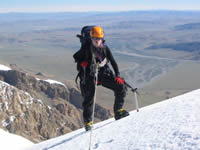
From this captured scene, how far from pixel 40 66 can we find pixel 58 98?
265 ft

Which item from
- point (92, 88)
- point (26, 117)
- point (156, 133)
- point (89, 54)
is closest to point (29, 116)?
point (26, 117)

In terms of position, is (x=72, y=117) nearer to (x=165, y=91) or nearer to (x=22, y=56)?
(x=165, y=91)

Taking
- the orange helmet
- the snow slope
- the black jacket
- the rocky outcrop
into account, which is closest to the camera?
the snow slope

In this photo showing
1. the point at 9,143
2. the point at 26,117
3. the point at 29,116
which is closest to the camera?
the point at 9,143

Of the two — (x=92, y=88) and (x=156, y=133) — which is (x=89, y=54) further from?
(x=156, y=133)

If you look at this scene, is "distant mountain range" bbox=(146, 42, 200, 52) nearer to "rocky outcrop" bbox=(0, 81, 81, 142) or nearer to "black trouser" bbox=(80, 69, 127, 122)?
"rocky outcrop" bbox=(0, 81, 81, 142)

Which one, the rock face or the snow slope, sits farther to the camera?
the rock face

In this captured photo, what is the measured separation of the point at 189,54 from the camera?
165375 mm

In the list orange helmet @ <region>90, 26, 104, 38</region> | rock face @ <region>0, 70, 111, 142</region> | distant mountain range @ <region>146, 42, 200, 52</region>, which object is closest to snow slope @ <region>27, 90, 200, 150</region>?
orange helmet @ <region>90, 26, 104, 38</region>

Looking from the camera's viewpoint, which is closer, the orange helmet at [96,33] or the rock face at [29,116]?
the orange helmet at [96,33]

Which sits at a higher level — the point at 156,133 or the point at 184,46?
the point at 156,133

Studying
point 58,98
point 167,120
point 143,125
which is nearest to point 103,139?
point 143,125

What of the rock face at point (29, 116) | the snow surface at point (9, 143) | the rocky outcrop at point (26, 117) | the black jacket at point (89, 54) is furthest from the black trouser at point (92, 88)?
the rock face at point (29, 116)

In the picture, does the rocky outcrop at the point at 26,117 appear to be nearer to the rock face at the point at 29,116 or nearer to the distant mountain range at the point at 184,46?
the rock face at the point at 29,116
